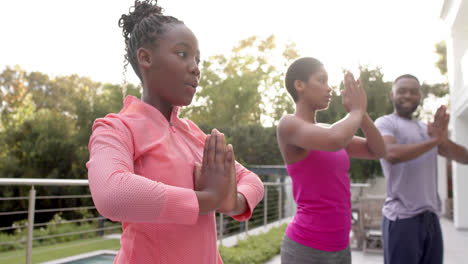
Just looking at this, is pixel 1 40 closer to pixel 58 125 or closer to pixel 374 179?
pixel 58 125

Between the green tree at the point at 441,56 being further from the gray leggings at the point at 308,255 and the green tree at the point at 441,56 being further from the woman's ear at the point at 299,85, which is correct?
the gray leggings at the point at 308,255

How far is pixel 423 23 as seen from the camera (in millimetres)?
15906

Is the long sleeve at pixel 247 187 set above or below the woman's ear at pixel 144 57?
below

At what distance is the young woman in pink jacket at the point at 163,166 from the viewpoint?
2.43ft

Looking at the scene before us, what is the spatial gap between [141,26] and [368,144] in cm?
152

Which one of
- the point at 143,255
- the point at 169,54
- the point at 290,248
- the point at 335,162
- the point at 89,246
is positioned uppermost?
the point at 169,54

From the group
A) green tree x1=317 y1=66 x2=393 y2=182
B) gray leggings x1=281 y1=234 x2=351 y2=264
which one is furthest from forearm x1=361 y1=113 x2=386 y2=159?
green tree x1=317 y1=66 x2=393 y2=182

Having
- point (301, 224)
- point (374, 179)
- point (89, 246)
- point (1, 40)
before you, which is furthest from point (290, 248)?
point (1, 40)

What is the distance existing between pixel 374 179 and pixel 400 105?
57.2 ft

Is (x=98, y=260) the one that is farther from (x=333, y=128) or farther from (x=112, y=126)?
(x=112, y=126)

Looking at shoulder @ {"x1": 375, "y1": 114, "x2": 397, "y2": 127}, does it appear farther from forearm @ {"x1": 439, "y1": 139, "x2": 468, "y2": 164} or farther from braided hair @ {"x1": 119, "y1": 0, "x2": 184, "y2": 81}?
braided hair @ {"x1": 119, "y1": 0, "x2": 184, "y2": 81}

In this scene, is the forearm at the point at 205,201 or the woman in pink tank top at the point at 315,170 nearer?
the forearm at the point at 205,201

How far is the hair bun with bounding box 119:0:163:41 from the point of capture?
1.11m

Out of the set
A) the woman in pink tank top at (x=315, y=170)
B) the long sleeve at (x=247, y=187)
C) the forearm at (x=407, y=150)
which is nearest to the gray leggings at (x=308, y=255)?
the woman in pink tank top at (x=315, y=170)
